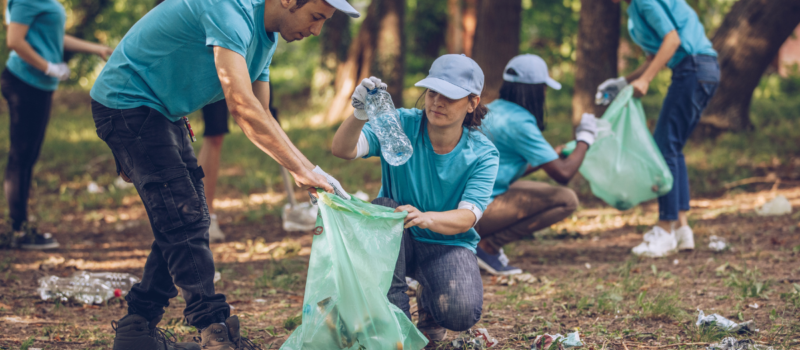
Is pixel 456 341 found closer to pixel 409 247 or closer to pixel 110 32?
pixel 409 247

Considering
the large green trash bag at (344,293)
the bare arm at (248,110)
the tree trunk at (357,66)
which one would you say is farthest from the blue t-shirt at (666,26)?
the tree trunk at (357,66)

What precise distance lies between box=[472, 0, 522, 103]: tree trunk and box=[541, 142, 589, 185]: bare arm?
350 cm

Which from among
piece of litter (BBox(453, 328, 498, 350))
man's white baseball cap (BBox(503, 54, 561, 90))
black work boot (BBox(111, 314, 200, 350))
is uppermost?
man's white baseball cap (BBox(503, 54, 561, 90))

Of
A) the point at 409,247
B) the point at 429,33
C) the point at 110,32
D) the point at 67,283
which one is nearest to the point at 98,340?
the point at 67,283

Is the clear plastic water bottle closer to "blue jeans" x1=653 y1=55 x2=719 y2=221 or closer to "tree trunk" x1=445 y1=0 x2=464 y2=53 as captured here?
"blue jeans" x1=653 y1=55 x2=719 y2=221

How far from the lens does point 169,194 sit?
2191mm

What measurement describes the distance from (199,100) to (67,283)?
164 centimetres

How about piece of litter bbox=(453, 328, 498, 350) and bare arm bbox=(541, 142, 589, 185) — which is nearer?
piece of litter bbox=(453, 328, 498, 350)

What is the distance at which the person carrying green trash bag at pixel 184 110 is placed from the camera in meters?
2.08

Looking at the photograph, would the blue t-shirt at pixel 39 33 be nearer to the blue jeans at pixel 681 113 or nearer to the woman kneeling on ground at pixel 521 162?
the woman kneeling on ground at pixel 521 162

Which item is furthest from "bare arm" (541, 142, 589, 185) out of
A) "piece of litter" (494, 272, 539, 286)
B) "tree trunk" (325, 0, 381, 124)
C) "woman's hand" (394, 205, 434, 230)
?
"tree trunk" (325, 0, 381, 124)

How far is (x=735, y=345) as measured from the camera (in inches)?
97.7

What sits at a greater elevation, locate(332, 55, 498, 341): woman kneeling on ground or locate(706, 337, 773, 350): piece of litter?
locate(332, 55, 498, 341): woman kneeling on ground

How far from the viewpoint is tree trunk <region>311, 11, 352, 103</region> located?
1119 cm
